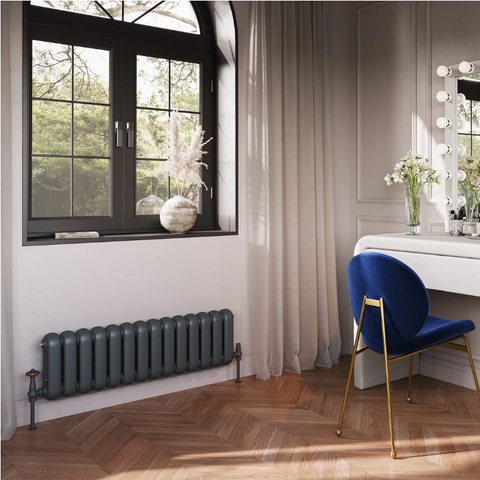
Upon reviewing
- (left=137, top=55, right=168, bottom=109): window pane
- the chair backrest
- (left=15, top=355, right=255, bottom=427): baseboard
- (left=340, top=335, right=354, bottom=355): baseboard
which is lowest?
(left=15, top=355, right=255, bottom=427): baseboard

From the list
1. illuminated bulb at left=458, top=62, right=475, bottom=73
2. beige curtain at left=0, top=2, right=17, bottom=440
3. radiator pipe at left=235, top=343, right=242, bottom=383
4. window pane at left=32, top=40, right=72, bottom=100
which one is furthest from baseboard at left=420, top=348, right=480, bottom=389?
window pane at left=32, top=40, right=72, bottom=100

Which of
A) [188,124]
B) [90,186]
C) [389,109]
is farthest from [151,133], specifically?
[389,109]

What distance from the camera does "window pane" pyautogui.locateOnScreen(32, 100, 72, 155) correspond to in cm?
293

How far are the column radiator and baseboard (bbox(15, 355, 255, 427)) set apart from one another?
0.09 meters

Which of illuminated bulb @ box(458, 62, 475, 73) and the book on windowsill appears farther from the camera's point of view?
illuminated bulb @ box(458, 62, 475, 73)

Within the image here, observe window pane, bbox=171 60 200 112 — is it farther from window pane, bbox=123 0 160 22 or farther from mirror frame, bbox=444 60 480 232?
mirror frame, bbox=444 60 480 232

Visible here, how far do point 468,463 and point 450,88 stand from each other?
2.11 metres

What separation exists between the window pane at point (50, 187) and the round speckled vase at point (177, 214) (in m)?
0.55

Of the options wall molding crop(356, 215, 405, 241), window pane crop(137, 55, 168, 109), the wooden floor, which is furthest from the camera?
wall molding crop(356, 215, 405, 241)

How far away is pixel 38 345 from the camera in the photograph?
8.96 ft

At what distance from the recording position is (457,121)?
327 centimetres

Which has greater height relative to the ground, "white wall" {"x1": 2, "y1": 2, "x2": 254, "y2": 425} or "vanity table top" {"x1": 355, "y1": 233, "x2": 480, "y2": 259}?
"vanity table top" {"x1": 355, "y1": 233, "x2": 480, "y2": 259}

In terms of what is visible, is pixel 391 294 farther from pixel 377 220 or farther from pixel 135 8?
pixel 135 8

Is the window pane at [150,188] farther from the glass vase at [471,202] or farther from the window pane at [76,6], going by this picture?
the glass vase at [471,202]
